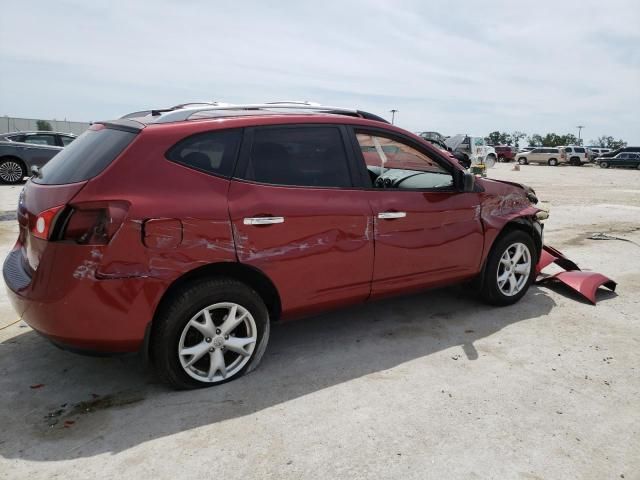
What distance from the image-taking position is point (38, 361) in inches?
138

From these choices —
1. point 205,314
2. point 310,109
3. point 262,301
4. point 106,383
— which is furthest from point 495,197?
point 106,383

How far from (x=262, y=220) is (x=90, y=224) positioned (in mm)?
974

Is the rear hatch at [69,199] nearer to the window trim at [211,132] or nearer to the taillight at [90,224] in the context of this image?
the taillight at [90,224]

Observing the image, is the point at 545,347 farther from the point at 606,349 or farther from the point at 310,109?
the point at 310,109

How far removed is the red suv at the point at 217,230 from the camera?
8.95ft

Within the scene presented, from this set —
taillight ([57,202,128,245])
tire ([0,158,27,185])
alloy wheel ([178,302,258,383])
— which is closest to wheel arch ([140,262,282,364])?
alloy wheel ([178,302,258,383])

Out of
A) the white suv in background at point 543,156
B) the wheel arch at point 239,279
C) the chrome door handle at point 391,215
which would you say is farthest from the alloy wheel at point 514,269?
the white suv in background at point 543,156

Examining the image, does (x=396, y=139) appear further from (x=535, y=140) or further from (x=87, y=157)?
(x=535, y=140)

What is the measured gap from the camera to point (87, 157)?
2994 mm

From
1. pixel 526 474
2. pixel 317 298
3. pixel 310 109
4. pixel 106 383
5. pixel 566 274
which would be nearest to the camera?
pixel 526 474

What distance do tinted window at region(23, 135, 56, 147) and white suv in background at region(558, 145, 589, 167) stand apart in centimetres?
4051

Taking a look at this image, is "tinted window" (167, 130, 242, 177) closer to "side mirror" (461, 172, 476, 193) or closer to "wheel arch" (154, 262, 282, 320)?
"wheel arch" (154, 262, 282, 320)

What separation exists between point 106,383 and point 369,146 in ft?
8.10

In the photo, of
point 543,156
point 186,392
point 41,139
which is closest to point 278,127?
point 186,392
